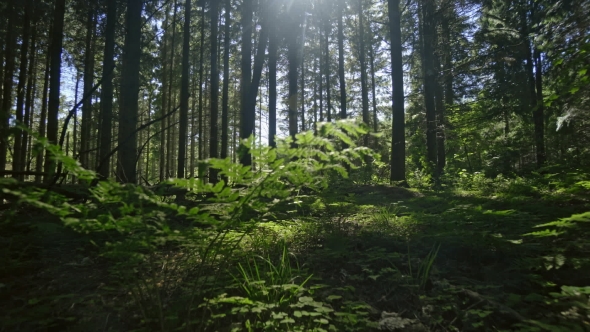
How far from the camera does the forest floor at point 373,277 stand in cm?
229

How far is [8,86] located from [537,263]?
47.2 ft

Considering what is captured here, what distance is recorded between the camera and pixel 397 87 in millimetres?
10266

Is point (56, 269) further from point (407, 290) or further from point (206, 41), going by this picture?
point (206, 41)

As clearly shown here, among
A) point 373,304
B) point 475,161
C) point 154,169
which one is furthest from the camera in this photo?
point 154,169

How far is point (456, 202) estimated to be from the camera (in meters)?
5.36

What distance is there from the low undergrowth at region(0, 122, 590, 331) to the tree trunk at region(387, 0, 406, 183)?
635 cm

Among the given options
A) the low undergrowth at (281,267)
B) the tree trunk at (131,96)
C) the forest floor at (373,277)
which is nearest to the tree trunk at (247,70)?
the tree trunk at (131,96)

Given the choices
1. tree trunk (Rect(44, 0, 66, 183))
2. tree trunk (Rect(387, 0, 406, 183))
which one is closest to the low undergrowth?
tree trunk (Rect(44, 0, 66, 183))

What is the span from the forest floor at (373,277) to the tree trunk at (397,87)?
20.1 ft

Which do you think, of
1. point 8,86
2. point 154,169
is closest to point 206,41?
point 8,86

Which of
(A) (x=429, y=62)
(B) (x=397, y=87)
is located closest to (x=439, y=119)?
(A) (x=429, y=62)

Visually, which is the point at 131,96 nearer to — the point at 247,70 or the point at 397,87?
the point at 247,70

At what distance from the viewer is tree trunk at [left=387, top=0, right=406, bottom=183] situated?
10.3m

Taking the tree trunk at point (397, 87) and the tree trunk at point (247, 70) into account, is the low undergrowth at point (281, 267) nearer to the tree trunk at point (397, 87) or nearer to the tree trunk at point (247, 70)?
the tree trunk at point (247, 70)
